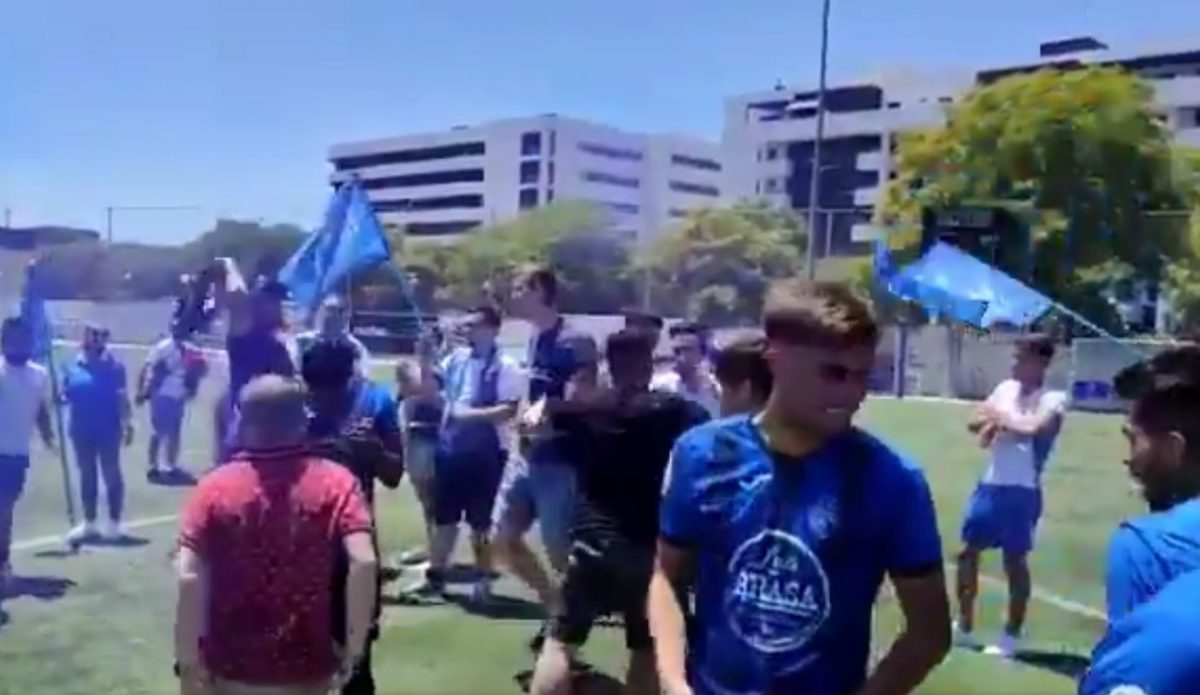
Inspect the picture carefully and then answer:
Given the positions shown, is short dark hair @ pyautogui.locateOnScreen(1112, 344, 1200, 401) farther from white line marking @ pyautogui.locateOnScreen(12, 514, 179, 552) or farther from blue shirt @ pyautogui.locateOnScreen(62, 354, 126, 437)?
white line marking @ pyautogui.locateOnScreen(12, 514, 179, 552)

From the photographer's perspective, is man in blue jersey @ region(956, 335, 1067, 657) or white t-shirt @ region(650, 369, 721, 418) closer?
man in blue jersey @ region(956, 335, 1067, 657)

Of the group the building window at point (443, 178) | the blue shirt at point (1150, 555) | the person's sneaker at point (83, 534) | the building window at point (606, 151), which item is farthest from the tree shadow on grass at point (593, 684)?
the building window at point (443, 178)

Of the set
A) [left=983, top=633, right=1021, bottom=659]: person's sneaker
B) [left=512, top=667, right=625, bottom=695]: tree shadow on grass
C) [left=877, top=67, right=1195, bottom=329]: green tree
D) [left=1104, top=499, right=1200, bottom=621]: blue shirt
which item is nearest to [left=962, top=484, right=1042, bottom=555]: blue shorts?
[left=983, top=633, right=1021, bottom=659]: person's sneaker

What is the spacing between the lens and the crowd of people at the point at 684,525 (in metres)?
2.65

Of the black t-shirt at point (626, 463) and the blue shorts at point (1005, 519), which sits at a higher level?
the black t-shirt at point (626, 463)

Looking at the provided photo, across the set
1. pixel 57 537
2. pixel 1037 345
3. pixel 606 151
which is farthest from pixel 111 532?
pixel 606 151

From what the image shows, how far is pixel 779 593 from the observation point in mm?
2732

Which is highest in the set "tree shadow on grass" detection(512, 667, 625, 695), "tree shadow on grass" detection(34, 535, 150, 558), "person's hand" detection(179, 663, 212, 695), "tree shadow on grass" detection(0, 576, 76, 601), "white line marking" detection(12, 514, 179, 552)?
"person's hand" detection(179, 663, 212, 695)

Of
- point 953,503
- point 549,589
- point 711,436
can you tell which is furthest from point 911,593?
point 953,503

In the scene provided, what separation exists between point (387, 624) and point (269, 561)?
13.5ft

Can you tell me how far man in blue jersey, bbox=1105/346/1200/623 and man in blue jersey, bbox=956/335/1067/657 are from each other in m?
4.49

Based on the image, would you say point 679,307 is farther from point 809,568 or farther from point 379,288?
point 809,568

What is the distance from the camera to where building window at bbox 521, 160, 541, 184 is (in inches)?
3356

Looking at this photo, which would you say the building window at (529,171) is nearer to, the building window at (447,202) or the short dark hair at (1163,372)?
the building window at (447,202)
